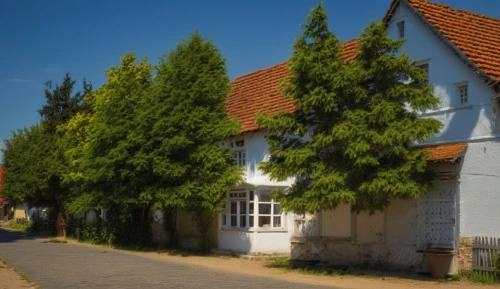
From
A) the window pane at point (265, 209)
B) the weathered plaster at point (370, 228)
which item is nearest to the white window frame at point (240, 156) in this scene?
the window pane at point (265, 209)

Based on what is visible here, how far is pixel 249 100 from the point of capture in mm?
33094

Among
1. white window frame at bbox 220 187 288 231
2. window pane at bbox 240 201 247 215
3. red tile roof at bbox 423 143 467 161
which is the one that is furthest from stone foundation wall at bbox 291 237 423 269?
window pane at bbox 240 201 247 215

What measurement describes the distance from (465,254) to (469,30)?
792 cm

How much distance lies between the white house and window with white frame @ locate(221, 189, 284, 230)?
305cm

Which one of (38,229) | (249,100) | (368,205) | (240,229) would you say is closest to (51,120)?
(38,229)

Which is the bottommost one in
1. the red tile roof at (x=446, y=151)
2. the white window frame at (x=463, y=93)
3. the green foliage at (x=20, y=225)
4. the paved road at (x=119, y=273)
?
the green foliage at (x=20, y=225)

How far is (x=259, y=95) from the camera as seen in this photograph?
1284 inches

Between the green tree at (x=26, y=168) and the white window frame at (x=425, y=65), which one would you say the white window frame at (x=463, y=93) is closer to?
the white window frame at (x=425, y=65)

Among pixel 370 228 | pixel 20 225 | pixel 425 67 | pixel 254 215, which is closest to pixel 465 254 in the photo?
pixel 370 228

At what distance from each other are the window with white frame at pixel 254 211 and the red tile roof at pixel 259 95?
9.63ft

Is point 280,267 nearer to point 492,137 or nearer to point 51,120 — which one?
point 492,137

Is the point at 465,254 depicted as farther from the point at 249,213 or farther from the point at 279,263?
the point at 249,213

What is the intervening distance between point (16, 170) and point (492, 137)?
37205 mm

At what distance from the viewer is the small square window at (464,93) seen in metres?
20.3
